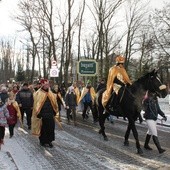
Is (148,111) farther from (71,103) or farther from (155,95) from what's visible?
(71,103)

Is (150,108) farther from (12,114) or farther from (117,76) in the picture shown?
(12,114)

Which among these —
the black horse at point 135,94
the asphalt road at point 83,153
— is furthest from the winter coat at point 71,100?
the black horse at point 135,94

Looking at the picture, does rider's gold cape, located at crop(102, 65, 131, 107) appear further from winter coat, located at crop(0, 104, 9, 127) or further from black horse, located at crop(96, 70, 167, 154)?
winter coat, located at crop(0, 104, 9, 127)

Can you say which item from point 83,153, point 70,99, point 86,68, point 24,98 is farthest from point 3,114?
point 86,68

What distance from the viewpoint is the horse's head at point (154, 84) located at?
35.3 ft

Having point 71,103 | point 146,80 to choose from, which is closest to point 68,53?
point 71,103

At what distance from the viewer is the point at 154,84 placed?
1091 centimetres

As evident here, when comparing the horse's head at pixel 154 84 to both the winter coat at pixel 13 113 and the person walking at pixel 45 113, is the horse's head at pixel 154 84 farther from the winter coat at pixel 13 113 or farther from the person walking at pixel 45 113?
the winter coat at pixel 13 113

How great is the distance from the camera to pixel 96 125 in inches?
681

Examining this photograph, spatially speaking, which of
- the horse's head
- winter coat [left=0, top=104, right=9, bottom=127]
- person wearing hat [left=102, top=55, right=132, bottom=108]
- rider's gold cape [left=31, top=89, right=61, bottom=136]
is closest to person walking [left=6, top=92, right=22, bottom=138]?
rider's gold cape [left=31, top=89, right=61, bottom=136]

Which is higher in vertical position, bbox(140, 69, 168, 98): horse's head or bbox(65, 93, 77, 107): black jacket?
bbox(140, 69, 168, 98): horse's head

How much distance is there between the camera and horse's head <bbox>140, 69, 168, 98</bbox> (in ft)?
35.3

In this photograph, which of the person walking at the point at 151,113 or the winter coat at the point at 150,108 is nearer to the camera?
the person walking at the point at 151,113

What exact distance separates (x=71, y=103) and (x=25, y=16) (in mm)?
23902
